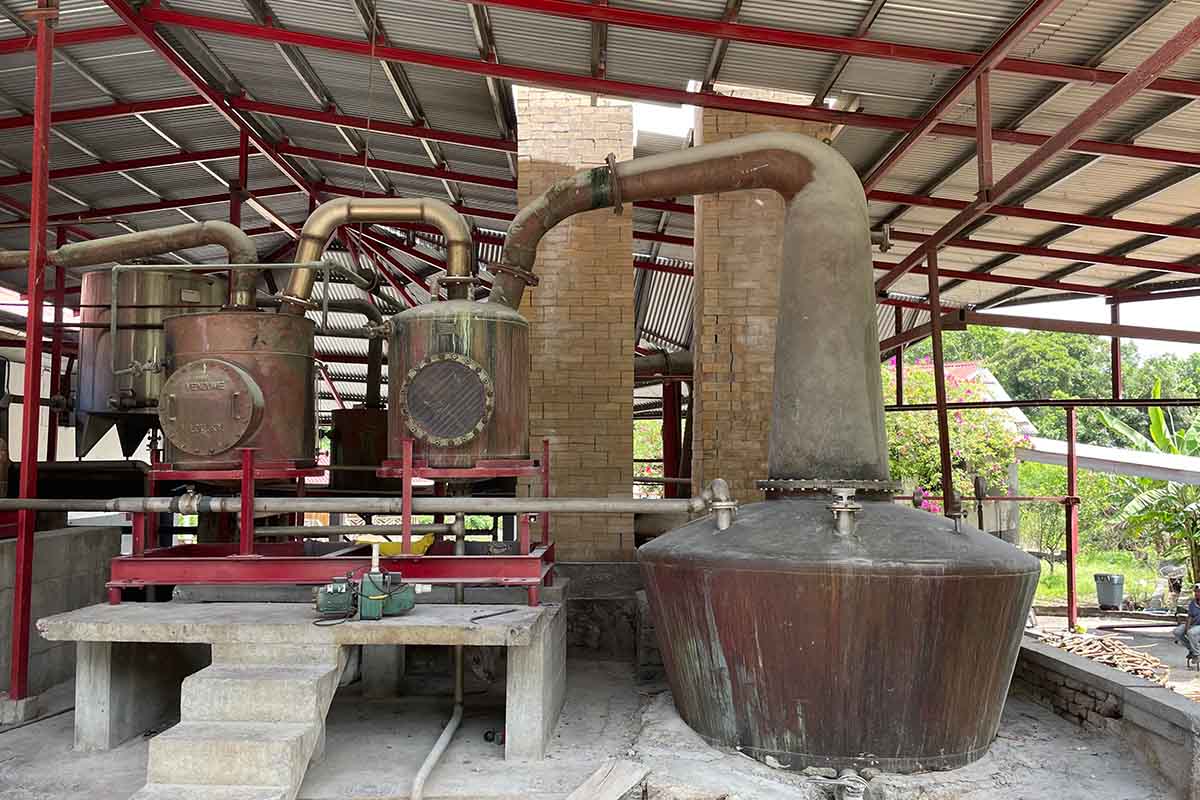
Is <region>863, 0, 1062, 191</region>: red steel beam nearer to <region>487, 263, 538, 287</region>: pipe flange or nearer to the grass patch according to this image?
<region>487, 263, 538, 287</region>: pipe flange

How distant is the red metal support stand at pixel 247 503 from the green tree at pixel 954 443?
1933cm

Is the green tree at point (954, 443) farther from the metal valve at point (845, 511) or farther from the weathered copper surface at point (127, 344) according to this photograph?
the metal valve at point (845, 511)

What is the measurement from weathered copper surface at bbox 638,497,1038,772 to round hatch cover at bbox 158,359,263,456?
3.24 m

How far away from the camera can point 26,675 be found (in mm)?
6316

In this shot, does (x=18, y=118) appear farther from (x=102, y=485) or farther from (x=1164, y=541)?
(x=1164, y=541)

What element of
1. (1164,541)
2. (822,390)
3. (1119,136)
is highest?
(1119,136)

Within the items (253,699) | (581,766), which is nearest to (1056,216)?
(581,766)

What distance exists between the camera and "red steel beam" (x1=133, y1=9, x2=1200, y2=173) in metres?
7.76

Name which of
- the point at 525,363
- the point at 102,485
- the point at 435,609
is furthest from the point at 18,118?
the point at 435,609

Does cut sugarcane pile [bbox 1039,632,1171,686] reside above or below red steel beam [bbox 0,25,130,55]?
below

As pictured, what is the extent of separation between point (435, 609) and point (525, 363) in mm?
1905

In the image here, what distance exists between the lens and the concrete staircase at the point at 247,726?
4.62 m

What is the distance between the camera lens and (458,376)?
246 inches

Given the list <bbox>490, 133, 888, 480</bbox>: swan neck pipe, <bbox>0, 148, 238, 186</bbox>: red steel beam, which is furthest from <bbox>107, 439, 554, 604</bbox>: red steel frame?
<bbox>0, 148, 238, 186</bbox>: red steel beam
